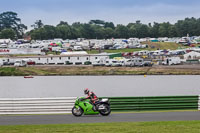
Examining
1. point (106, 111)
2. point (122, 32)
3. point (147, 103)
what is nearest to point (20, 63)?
point (147, 103)

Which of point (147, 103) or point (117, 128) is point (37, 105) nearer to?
point (147, 103)

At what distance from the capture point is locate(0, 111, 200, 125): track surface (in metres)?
21.4

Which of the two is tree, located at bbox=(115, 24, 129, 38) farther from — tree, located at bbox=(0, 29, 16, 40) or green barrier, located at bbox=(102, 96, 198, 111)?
green barrier, located at bbox=(102, 96, 198, 111)

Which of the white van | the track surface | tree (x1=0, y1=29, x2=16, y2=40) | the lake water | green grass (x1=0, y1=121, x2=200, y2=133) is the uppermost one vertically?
tree (x1=0, y1=29, x2=16, y2=40)

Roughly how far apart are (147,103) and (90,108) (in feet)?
12.1

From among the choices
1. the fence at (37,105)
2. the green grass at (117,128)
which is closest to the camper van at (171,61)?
the fence at (37,105)

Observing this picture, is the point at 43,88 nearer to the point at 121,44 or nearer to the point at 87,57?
the point at 87,57

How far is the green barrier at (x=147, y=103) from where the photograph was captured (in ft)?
81.0

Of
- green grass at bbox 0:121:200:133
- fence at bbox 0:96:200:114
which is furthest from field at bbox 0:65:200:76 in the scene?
green grass at bbox 0:121:200:133

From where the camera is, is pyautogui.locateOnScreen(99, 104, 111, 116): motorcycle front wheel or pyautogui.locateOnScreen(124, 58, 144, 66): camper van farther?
pyautogui.locateOnScreen(124, 58, 144, 66): camper van

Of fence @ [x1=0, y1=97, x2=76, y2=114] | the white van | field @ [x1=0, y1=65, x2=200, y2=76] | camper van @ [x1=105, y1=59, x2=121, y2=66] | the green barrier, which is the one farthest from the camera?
the white van

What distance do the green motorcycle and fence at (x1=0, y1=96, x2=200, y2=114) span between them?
1.20 m

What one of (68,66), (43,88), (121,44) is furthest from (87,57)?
(121,44)

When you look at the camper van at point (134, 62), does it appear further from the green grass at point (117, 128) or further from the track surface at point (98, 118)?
the green grass at point (117, 128)
